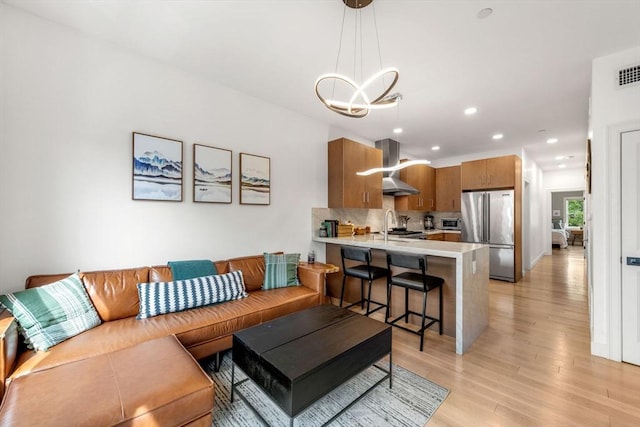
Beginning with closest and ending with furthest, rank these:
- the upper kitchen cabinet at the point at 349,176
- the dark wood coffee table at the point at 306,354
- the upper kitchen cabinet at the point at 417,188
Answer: the dark wood coffee table at the point at 306,354, the upper kitchen cabinet at the point at 349,176, the upper kitchen cabinet at the point at 417,188

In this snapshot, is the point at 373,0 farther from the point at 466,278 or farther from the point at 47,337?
the point at 47,337

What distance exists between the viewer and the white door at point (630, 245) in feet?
7.61

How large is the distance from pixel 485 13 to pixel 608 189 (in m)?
2.02

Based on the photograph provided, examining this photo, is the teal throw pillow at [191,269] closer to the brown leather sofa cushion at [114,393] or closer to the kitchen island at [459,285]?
the brown leather sofa cushion at [114,393]

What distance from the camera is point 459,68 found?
2.70 m

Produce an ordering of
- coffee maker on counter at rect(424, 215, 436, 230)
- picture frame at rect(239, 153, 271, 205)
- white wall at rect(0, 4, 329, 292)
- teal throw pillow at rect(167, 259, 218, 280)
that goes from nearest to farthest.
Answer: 1. white wall at rect(0, 4, 329, 292)
2. teal throw pillow at rect(167, 259, 218, 280)
3. picture frame at rect(239, 153, 271, 205)
4. coffee maker on counter at rect(424, 215, 436, 230)

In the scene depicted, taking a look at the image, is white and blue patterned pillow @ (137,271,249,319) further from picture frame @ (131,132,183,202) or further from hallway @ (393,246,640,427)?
Result: hallway @ (393,246,640,427)

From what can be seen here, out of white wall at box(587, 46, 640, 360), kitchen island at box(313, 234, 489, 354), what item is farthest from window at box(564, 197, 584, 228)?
kitchen island at box(313, 234, 489, 354)

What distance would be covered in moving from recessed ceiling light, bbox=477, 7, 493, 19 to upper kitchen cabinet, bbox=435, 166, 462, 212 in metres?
4.72

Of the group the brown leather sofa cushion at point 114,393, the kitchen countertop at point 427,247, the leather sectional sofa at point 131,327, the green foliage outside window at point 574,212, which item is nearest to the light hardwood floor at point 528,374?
the kitchen countertop at point 427,247

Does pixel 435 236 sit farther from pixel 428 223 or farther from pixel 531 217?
pixel 531 217

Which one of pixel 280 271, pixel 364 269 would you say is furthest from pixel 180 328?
pixel 364 269

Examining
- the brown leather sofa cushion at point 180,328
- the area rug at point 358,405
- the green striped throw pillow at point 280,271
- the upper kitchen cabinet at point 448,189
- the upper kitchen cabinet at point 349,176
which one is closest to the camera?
the brown leather sofa cushion at point 180,328

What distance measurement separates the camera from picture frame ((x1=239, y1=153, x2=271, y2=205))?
10.7 feet
